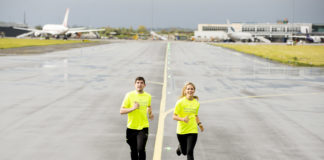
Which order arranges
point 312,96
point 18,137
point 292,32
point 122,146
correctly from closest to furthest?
point 122,146
point 18,137
point 312,96
point 292,32

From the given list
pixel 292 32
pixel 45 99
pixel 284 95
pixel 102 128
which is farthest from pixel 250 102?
pixel 292 32

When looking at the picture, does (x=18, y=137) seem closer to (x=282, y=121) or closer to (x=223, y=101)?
(x=282, y=121)

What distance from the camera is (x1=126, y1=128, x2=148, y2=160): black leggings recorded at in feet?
21.4

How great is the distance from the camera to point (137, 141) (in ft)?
21.6

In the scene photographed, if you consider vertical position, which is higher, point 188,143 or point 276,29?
point 276,29

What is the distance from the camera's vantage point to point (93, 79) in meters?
22.6

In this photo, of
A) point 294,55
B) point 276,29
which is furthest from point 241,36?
point 294,55

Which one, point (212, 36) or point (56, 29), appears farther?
point (212, 36)

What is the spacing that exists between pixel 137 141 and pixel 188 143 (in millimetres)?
912

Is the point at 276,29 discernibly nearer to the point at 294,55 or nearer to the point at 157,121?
the point at 294,55

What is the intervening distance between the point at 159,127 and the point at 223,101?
561 cm

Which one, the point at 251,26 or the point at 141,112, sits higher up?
the point at 251,26

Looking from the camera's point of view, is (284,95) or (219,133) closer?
(219,133)

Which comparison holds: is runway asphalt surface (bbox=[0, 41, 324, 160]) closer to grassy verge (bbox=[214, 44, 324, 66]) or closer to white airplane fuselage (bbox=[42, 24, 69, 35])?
grassy verge (bbox=[214, 44, 324, 66])
